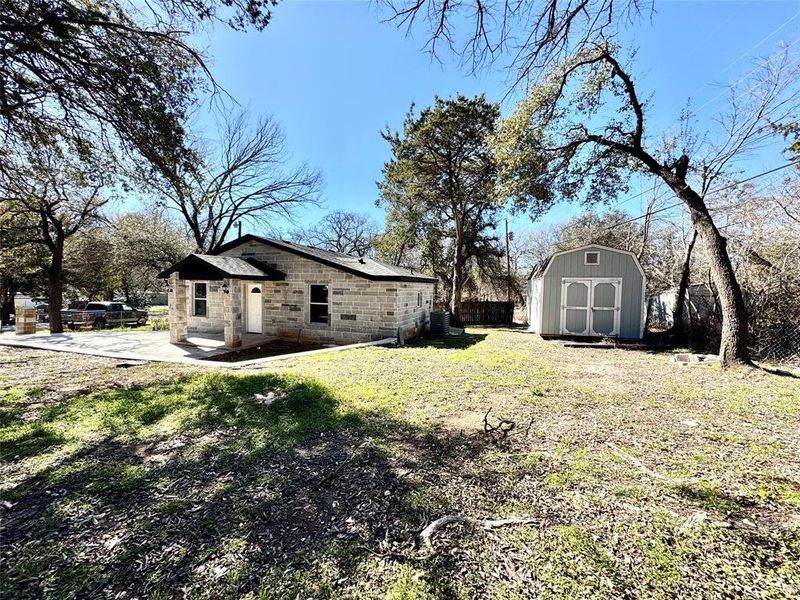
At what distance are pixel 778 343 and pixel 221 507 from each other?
35.6 ft

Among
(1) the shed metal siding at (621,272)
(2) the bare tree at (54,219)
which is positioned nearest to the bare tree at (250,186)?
(2) the bare tree at (54,219)

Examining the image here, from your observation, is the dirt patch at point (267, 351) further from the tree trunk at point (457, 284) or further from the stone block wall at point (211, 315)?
the tree trunk at point (457, 284)

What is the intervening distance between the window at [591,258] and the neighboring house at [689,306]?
9.77 feet

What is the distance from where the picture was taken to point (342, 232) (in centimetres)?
3156

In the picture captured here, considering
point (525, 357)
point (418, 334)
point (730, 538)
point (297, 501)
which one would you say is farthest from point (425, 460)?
point (418, 334)

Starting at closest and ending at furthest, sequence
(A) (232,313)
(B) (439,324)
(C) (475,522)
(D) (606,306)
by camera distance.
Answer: (C) (475,522)
(A) (232,313)
(D) (606,306)
(B) (439,324)

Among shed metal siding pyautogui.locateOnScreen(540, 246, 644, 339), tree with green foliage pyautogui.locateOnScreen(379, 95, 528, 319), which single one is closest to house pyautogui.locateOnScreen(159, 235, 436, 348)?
tree with green foliage pyautogui.locateOnScreen(379, 95, 528, 319)

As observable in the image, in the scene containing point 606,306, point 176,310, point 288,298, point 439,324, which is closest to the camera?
point 176,310

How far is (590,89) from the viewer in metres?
8.28

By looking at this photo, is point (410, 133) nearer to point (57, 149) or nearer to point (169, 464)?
point (57, 149)

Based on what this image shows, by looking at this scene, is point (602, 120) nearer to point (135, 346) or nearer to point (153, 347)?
point (153, 347)

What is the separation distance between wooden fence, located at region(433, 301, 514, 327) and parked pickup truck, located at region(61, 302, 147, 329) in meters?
18.2

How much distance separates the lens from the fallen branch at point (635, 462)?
2.88 meters

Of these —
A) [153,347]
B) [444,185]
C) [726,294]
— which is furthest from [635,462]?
[444,185]
